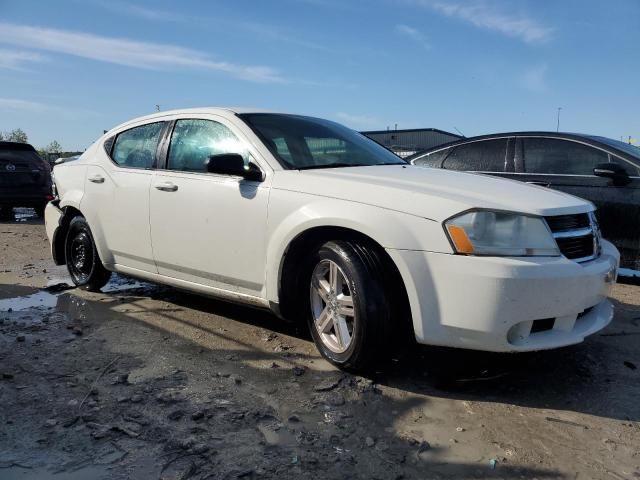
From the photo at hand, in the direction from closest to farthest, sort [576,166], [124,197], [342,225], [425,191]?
[425,191]
[342,225]
[124,197]
[576,166]

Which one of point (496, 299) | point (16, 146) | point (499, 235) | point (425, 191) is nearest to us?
point (496, 299)

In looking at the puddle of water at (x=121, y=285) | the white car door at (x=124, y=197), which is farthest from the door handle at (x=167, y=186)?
the puddle of water at (x=121, y=285)

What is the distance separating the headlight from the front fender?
8 centimetres

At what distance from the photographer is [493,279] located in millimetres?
2811

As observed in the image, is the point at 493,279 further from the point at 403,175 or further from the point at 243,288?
the point at 243,288

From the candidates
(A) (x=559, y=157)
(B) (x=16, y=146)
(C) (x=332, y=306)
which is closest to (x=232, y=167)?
(C) (x=332, y=306)

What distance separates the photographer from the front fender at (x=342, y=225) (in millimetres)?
2982

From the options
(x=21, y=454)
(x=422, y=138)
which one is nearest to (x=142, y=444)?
(x=21, y=454)

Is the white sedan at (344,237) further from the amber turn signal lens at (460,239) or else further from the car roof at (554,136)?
the car roof at (554,136)

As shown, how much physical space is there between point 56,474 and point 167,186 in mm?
2396

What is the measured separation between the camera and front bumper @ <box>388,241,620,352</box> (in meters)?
2.83

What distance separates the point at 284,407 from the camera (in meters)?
2.97

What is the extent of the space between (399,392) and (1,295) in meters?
4.10

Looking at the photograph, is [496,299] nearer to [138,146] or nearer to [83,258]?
[138,146]
